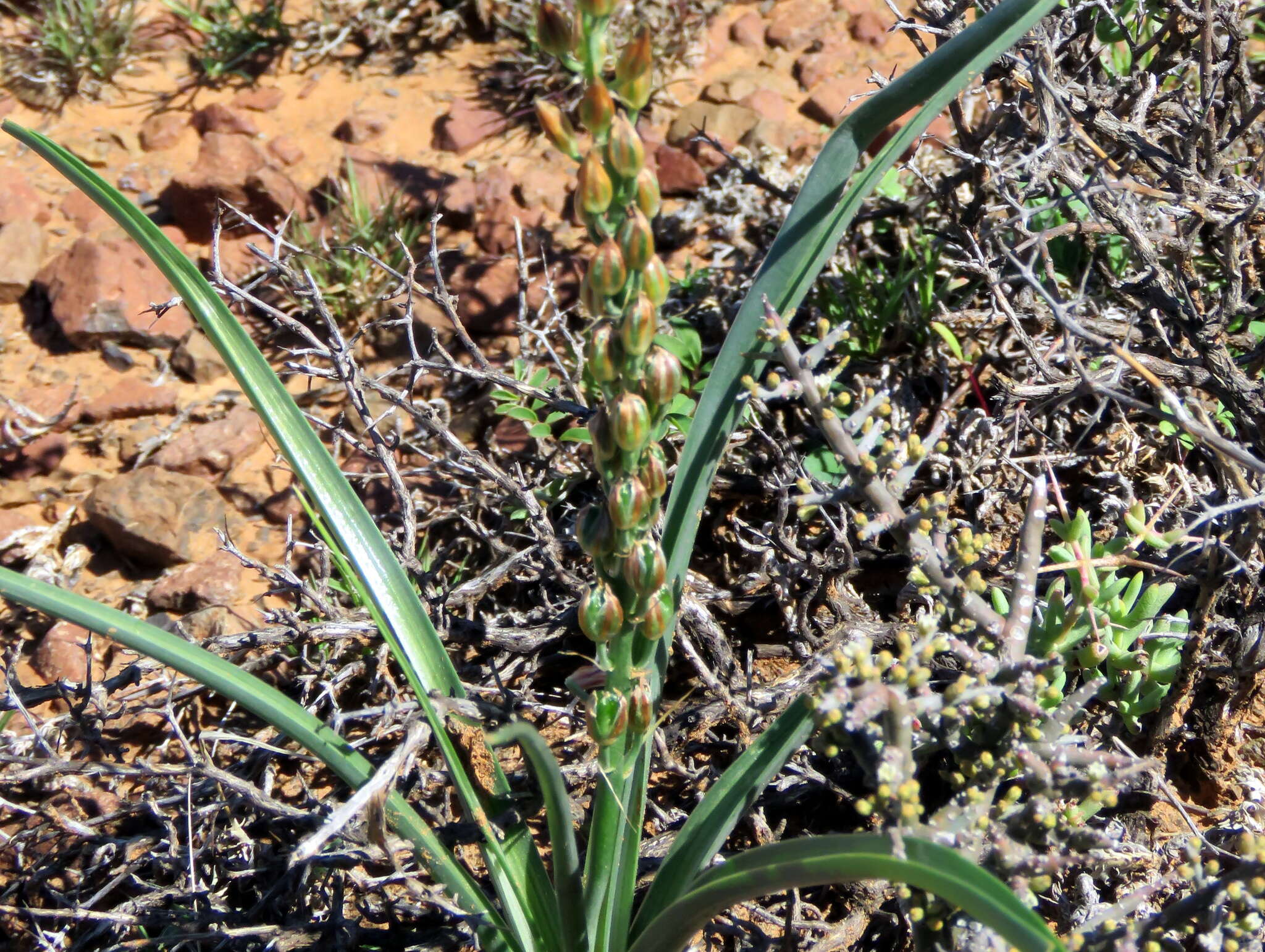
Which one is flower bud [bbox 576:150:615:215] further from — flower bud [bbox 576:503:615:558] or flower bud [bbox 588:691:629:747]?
flower bud [bbox 588:691:629:747]

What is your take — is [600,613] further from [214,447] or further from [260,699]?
[214,447]

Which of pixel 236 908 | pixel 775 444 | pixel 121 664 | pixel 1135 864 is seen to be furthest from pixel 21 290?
pixel 1135 864

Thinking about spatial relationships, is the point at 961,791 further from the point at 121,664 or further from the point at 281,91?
the point at 281,91

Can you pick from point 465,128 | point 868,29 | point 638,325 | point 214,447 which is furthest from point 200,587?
point 868,29

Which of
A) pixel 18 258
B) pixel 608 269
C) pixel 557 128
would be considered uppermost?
pixel 557 128

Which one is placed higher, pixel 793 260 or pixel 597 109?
pixel 597 109

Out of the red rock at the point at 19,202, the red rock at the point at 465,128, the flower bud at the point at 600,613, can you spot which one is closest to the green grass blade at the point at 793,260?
the flower bud at the point at 600,613

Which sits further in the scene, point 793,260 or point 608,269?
point 793,260
